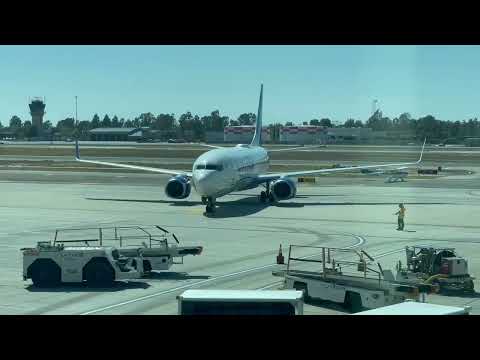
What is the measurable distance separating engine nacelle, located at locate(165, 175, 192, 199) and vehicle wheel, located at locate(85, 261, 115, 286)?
2986 centimetres

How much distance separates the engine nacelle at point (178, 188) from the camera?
2221 inches

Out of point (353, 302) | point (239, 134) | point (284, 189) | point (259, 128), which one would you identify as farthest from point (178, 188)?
point (239, 134)

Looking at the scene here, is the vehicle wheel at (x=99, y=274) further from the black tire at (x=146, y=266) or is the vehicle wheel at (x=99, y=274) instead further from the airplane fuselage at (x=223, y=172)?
the airplane fuselage at (x=223, y=172)

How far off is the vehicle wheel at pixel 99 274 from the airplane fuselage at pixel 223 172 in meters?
23.6

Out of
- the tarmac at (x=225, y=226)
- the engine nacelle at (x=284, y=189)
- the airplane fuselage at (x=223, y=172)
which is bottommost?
the tarmac at (x=225, y=226)

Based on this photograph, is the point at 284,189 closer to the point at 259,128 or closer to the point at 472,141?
the point at 259,128

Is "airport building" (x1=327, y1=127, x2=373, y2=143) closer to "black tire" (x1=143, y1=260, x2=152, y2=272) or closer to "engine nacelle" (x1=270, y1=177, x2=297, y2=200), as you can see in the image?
"engine nacelle" (x1=270, y1=177, x2=297, y2=200)

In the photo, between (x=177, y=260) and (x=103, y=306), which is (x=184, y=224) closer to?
(x=177, y=260)

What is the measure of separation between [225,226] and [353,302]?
22.2 meters

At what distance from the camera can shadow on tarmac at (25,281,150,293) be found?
83.8 feet

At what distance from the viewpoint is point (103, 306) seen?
74.6 ft

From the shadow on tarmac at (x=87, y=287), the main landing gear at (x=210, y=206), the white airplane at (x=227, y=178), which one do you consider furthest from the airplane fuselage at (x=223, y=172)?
the shadow on tarmac at (x=87, y=287)

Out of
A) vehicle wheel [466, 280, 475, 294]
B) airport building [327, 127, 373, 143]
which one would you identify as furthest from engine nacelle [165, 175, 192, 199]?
airport building [327, 127, 373, 143]
